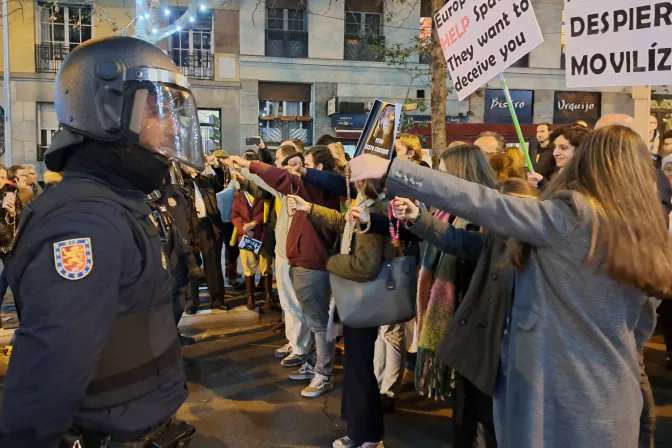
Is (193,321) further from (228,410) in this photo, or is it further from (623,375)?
(623,375)

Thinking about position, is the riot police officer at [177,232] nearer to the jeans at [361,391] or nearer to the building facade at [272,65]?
the jeans at [361,391]

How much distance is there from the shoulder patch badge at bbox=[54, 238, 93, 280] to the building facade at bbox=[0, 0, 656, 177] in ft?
58.4

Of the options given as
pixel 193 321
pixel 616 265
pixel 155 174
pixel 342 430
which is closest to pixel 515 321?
pixel 616 265

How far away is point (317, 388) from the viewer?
4887 mm

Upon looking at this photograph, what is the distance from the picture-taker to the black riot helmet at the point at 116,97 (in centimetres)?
171

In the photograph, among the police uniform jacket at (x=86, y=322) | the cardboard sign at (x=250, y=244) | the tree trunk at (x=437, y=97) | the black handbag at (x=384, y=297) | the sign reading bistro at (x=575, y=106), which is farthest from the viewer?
the sign reading bistro at (x=575, y=106)

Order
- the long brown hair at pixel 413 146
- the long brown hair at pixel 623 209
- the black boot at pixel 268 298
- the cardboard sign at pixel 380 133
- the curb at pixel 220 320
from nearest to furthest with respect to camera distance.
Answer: the long brown hair at pixel 623 209, the cardboard sign at pixel 380 133, the long brown hair at pixel 413 146, the curb at pixel 220 320, the black boot at pixel 268 298

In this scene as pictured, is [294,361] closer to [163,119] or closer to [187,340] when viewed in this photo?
[187,340]

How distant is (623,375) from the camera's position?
7.03 feet

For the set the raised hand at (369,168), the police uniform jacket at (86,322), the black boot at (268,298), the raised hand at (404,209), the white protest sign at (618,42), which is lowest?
the black boot at (268,298)

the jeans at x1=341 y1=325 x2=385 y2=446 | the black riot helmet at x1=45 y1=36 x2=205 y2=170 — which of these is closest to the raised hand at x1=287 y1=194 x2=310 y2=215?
the jeans at x1=341 y1=325 x2=385 y2=446

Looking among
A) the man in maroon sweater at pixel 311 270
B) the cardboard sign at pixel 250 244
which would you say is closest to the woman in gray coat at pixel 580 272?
the man in maroon sweater at pixel 311 270

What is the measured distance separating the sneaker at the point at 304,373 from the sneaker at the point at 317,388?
0.90ft

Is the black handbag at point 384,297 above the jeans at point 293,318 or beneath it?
above
